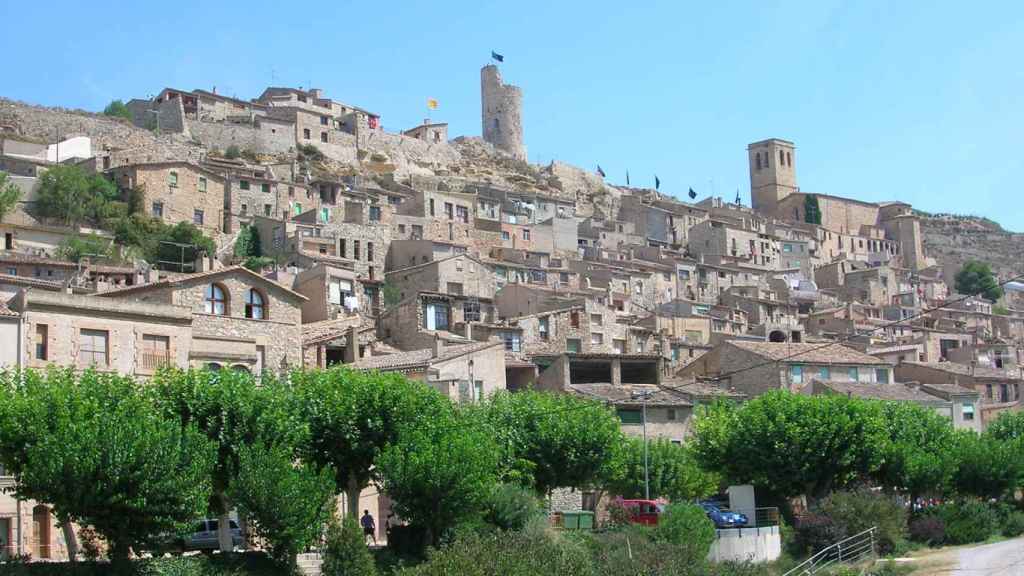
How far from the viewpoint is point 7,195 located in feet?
257

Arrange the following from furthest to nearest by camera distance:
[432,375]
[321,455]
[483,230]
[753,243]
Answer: [753,243]
[483,230]
[432,375]
[321,455]

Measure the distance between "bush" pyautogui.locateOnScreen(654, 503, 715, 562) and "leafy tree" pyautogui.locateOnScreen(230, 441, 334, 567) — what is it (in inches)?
444

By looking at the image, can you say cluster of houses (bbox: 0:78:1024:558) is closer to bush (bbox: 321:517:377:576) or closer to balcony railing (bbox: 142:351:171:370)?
balcony railing (bbox: 142:351:171:370)

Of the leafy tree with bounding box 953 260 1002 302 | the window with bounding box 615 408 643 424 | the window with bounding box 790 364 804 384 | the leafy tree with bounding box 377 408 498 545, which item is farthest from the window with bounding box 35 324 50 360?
the leafy tree with bounding box 953 260 1002 302

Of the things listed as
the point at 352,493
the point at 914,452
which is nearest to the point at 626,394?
the point at 914,452

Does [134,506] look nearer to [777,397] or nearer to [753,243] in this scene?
[777,397]

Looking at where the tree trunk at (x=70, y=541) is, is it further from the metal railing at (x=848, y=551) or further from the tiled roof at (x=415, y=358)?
the metal railing at (x=848, y=551)

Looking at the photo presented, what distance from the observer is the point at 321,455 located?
38.5 meters

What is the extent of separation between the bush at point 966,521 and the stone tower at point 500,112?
10822 centimetres

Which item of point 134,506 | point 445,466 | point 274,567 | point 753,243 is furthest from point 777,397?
point 753,243

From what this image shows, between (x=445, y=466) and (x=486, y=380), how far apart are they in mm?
16324

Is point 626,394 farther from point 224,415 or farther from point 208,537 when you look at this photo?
point 224,415

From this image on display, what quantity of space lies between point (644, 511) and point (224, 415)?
51.3 ft

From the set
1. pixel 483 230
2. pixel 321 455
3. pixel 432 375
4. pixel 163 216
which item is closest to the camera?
pixel 321 455
